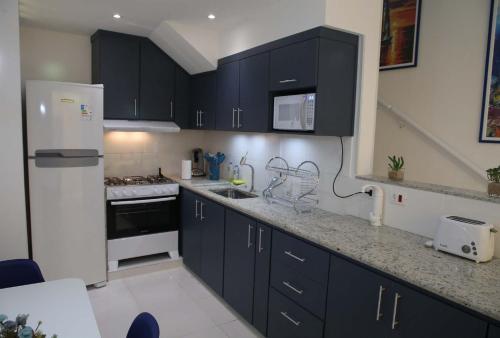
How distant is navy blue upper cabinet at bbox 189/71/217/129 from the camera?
3.65 metres

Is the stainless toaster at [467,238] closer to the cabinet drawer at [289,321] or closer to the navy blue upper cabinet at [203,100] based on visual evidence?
the cabinet drawer at [289,321]

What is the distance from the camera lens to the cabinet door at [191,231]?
11.2ft

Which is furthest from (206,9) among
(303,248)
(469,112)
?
(469,112)

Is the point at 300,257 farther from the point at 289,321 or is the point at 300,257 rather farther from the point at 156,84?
the point at 156,84

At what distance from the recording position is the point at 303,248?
2111 millimetres

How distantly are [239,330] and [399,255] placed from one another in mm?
1535

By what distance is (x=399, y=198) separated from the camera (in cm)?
224

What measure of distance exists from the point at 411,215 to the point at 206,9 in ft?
7.47

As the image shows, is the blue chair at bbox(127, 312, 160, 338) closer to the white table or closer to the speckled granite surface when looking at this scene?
the white table

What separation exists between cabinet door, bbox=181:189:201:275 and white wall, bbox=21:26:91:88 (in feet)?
5.87

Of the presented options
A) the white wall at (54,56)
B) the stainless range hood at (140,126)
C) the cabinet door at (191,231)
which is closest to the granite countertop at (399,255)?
the cabinet door at (191,231)

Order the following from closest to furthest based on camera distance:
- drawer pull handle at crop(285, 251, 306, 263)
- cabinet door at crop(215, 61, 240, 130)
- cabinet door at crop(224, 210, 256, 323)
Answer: drawer pull handle at crop(285, 251, 306, 263) < cabinet door at crop(224, 210, 256, 323) < cabinet door at crop(215, 61, 240, 130)

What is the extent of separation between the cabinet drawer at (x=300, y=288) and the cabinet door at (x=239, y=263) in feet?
1.02

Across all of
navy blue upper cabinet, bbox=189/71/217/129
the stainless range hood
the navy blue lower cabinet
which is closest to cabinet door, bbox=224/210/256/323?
navy blue upper cabinet, bbox=189/71/217/129
